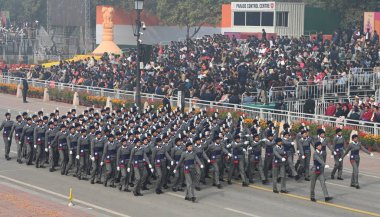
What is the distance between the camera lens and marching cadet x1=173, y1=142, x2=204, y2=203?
2295cm

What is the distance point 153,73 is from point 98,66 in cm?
788

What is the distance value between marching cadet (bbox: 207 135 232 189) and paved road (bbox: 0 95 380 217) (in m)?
0.33

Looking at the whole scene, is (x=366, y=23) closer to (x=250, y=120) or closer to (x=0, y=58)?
(x=250, y=120)

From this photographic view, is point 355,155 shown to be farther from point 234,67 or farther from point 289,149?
point 234,67

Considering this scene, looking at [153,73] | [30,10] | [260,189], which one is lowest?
[260,189]

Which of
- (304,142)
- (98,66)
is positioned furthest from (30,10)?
(304,142)

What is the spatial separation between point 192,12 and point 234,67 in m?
31.8

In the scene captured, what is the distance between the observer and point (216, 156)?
24.9m

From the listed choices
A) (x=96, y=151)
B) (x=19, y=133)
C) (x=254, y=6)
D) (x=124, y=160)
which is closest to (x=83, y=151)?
(x=96, y=151)

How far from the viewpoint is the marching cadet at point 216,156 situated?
81.0 ft

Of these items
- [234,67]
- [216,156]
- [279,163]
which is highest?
[234,67]

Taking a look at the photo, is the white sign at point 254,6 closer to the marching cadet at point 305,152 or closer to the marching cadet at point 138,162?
the marching cadet at point 305,152

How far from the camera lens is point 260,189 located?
24594mm

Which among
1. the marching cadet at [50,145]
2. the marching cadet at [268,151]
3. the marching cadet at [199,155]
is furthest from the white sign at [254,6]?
the marching cadet at [199,155]
